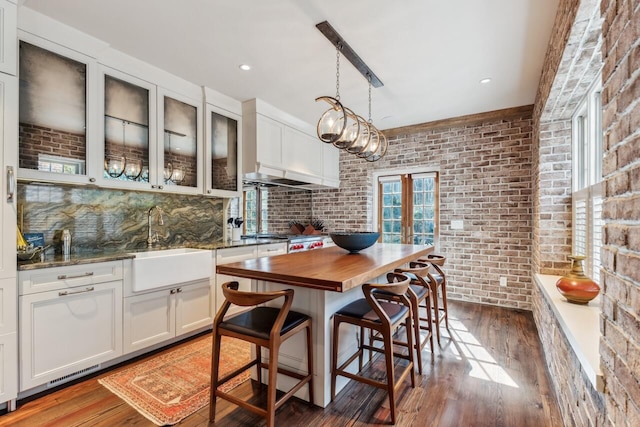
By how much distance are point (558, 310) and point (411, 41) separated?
216 centimetres

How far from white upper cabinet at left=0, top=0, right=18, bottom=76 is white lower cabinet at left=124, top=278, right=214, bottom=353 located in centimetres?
169

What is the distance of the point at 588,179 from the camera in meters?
2.52

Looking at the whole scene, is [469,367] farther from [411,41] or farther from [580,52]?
[411,41]

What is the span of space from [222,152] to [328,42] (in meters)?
1.77

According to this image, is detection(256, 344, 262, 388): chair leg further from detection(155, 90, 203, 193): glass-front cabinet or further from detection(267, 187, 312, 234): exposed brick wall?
detection(267, 187, 312, 234): exposed brick wall

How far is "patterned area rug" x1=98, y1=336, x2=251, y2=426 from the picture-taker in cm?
189

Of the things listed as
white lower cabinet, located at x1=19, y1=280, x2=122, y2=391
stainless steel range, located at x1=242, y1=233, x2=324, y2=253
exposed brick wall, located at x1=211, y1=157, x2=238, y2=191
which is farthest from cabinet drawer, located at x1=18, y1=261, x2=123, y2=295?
stainless steel range, located at x1=242, y1=233, x2=324, y2=253

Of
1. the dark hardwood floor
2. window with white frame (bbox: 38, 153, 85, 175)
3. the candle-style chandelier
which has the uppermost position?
the candle-style chandelier

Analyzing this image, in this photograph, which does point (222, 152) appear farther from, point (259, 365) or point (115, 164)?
point (259, 365)

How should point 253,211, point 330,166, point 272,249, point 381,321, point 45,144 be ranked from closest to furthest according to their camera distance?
point 381,321 < point 45,144 < point 272,249 < point 330,166 < point 253,211

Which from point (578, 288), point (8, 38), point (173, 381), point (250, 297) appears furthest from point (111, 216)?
point (578, 288)

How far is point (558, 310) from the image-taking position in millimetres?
1946

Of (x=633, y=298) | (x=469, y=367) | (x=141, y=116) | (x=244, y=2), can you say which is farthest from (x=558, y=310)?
(x=141, y=116)

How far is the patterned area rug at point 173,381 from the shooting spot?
1.89 m
